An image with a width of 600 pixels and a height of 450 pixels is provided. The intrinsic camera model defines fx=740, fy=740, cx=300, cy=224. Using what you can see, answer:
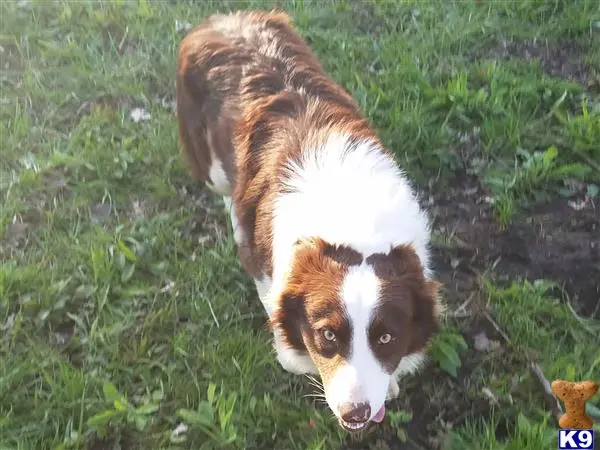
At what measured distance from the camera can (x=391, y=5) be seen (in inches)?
205

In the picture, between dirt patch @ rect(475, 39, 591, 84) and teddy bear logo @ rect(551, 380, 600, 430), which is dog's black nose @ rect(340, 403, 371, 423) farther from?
dirt patch @ rect(475, 39, 591, 84)

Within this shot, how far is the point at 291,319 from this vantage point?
2.62m

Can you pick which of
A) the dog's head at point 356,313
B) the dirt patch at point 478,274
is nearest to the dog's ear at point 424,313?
the dog's head at point 356,313

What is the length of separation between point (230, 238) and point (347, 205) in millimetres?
1156

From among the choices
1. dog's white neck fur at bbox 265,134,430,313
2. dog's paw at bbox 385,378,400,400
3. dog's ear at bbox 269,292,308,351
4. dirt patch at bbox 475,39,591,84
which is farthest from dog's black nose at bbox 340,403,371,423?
dirt patch at bbox 475,39,591,84

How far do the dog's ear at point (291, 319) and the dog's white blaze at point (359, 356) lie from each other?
0.72 ft

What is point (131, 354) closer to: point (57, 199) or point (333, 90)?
point (57, 199)

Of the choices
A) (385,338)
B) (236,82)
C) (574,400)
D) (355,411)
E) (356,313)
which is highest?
(236,82)

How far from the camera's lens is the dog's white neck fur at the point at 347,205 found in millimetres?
2582

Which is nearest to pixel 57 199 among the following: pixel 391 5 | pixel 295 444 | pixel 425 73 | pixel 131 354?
pixel 131 354

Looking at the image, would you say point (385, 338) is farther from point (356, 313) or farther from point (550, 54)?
point (550, 54)

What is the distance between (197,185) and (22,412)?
Answer: 1.53 meters

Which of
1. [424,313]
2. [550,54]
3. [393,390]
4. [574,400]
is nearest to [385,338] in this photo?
[424,313]

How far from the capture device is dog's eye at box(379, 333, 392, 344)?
2.40m
